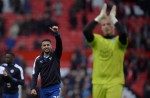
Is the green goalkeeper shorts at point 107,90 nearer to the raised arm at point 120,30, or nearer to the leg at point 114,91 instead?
the leg at point 114,91

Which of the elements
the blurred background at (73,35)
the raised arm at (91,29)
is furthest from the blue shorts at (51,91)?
the blurred background at (73,35)

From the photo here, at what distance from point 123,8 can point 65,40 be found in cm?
283

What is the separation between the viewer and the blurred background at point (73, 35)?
21.3 m

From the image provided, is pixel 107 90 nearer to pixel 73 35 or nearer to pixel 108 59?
pixel 108 59

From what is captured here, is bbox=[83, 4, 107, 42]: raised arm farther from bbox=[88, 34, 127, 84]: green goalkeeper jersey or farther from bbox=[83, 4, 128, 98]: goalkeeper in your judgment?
bbox=[88, 34, 127, 84]: green goalkeeper jersey

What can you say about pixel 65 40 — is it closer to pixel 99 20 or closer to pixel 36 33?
pixel 36 33

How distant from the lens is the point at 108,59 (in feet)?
33.7

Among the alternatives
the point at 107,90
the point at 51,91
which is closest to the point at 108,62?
the point at 107,90

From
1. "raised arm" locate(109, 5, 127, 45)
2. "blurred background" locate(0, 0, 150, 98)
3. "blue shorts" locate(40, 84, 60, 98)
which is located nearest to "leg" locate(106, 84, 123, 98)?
"raised arm" locate(109, 5, 127, 45)

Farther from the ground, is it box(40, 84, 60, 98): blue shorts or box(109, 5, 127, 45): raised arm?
box(109, 5, 127, 45): raised arm

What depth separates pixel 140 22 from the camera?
25078mm

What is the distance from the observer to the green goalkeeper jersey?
1027 centimetres

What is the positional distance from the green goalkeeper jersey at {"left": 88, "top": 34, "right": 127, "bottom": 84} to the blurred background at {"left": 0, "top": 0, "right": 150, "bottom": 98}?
9881mm

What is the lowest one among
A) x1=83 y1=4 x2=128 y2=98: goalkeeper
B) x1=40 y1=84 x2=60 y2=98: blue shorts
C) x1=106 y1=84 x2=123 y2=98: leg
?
x1=40 y1=84 x2=60 y2=98: blue shorts
